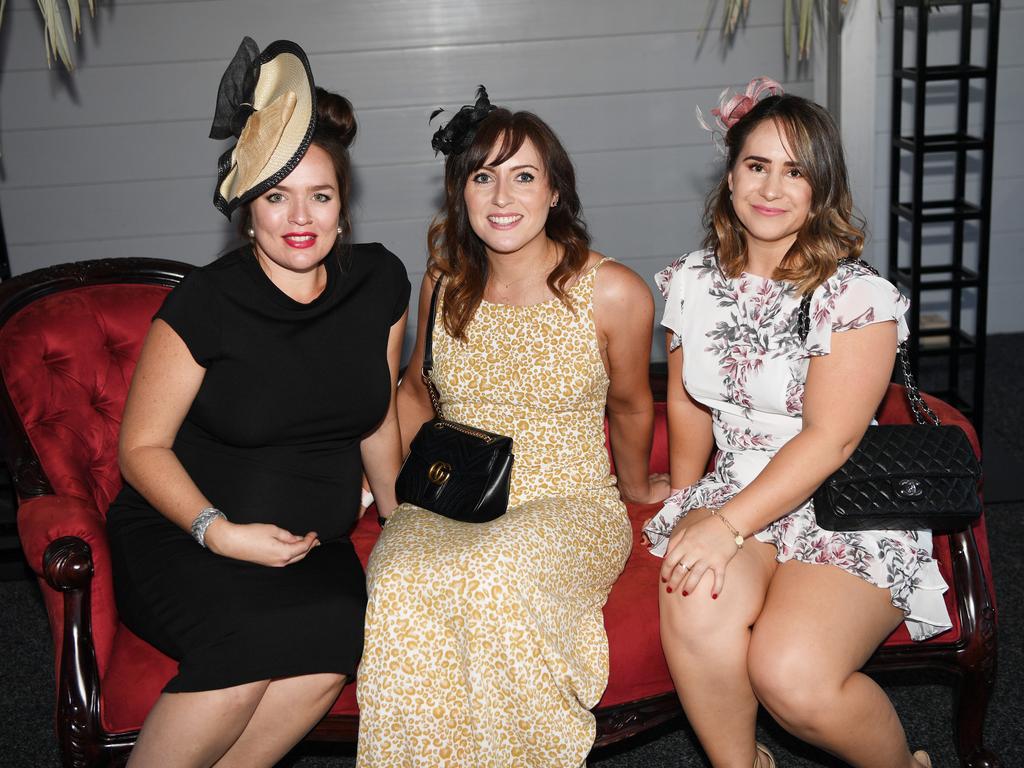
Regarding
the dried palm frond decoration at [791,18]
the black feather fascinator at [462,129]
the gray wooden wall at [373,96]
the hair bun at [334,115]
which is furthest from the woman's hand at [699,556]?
the gray wooden wall at [373,96]

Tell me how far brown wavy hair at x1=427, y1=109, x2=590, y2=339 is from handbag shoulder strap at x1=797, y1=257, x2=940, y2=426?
0.50m

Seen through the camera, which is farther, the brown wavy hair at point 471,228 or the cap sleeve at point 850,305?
the brown wavy hair at point 471,228

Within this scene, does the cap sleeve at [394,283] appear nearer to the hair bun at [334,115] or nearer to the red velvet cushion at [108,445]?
the hair bun at [334,115]

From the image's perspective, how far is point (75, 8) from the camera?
2.73 meters

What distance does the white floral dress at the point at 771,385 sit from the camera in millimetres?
1968

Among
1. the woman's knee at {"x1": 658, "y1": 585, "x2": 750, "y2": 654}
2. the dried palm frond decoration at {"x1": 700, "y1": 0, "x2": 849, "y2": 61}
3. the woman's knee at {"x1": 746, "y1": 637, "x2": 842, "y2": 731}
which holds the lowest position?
the woman's knee at {"x1": 746, "y1": 637, "x2": 842, "y2": 731}

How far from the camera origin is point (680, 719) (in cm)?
247

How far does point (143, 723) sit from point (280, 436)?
22.7 inches

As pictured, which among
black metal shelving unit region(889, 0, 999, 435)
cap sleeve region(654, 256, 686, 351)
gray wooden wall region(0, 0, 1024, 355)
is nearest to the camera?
cap sleeve region(654, 256, 686, 351)

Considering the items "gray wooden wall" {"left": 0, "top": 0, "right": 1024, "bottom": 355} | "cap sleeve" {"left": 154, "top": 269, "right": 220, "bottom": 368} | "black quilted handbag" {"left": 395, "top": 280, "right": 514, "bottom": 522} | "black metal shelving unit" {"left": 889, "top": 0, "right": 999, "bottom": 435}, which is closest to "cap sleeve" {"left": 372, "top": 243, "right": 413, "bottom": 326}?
"black quilted handbag" {"left": 395, "top": 280, "right": 514, "bottom": 522}

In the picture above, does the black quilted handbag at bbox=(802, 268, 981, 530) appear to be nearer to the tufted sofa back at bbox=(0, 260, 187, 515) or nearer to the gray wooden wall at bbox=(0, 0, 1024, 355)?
the tufted sofa back at bbox=(0, 260, 187, 515)

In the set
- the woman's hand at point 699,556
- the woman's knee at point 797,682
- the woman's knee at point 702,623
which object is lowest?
the woman's knee at point 797,682

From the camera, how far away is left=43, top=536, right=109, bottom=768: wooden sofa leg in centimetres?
195

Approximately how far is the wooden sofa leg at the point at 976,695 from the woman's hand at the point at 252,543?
1.33 meters
